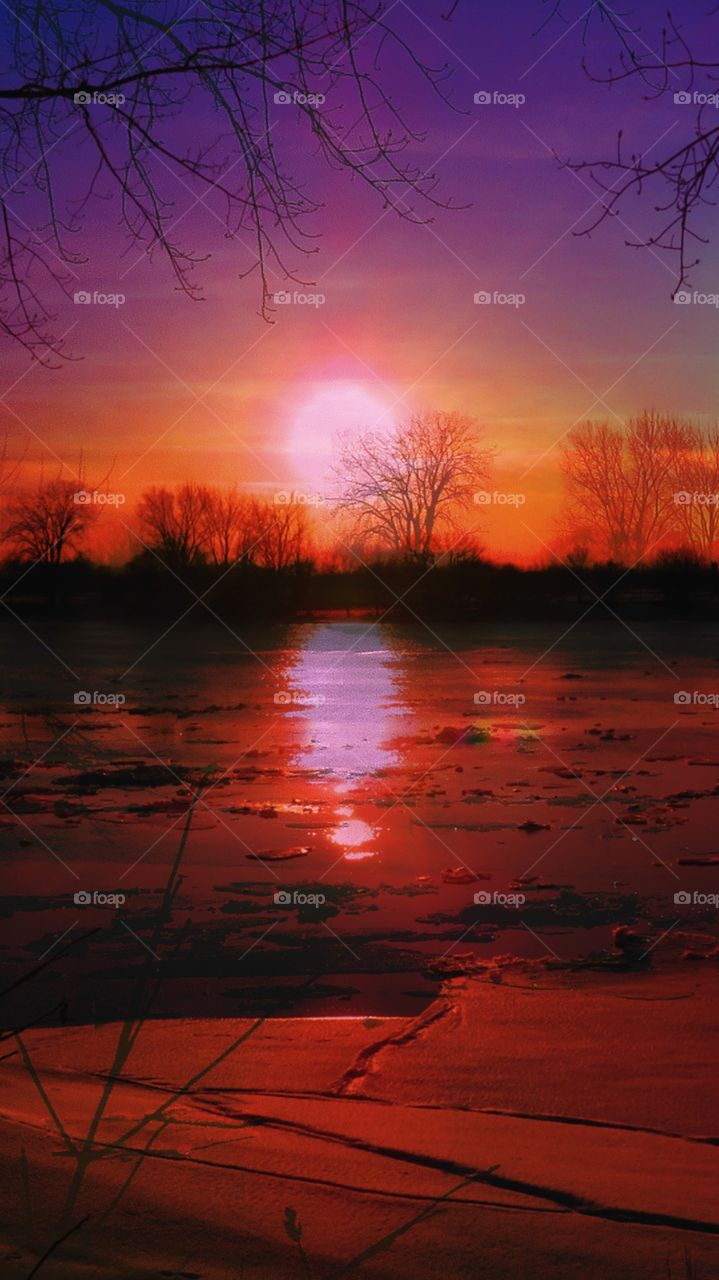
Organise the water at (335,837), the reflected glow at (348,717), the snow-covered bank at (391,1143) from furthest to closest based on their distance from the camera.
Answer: the reflected glow at (348,717), the water at (335,837), the snow-covered bank at (391,1143)

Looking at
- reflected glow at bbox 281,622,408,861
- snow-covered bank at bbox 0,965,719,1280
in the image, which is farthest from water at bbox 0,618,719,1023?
snow-covered bank at bbox 0,965,719,1280

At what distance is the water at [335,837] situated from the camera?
19.3 feet

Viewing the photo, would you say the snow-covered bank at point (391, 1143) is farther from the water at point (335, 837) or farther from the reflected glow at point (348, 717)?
the reflected glow at point (348, 717)

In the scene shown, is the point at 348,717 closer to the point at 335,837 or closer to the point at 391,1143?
the point at 335,837

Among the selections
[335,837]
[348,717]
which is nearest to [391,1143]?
[335,837]

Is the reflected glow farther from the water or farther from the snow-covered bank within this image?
the snow-covered bank

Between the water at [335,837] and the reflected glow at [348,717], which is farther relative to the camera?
the reflected glow at [348,717]

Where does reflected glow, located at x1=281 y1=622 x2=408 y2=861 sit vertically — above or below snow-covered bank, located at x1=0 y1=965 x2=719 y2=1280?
above

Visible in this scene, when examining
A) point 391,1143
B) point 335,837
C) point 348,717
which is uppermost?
point 348,717

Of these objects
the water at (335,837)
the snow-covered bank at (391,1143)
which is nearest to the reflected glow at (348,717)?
the water at (335,837)

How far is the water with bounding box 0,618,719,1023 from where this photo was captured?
588cm

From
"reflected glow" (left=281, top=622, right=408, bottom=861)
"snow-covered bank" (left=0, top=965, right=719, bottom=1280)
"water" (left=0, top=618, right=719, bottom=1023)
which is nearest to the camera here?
"snow-covered bank" (left=0, top=965, right=719, bottom=1280)

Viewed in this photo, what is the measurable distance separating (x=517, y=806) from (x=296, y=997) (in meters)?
4.80

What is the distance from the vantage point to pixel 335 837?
8.62m
